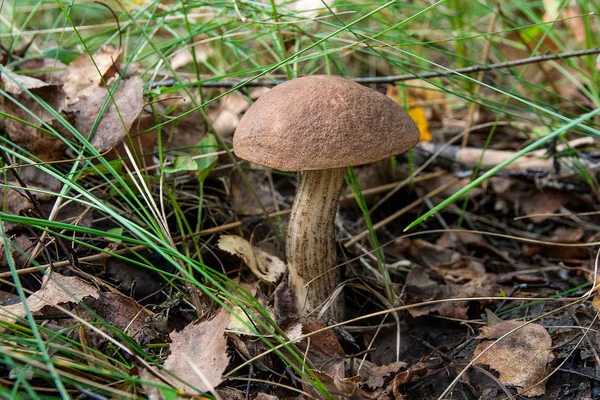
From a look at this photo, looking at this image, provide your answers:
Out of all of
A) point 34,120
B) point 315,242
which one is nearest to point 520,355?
point 315,242

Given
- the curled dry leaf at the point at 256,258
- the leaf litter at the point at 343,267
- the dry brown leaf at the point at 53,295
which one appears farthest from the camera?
the curled dry leaf at the point at 256,258

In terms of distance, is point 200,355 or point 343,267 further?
point 343,267

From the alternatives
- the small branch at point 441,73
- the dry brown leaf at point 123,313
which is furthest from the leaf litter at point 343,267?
the small branch at point 441,73

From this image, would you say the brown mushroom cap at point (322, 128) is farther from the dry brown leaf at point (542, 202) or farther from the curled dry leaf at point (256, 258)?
the dry brown leaf at point (542, 202)

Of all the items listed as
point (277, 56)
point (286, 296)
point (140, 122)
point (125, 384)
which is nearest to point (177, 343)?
point (125, 384)

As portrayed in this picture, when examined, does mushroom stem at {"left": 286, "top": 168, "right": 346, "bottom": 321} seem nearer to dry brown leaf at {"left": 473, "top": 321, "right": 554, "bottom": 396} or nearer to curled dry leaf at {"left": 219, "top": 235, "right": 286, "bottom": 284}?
curled dry leaf at {"left": 219, "top": 235, "right": 286, "bottom": 284}

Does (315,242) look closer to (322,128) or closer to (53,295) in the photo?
(322,128)
